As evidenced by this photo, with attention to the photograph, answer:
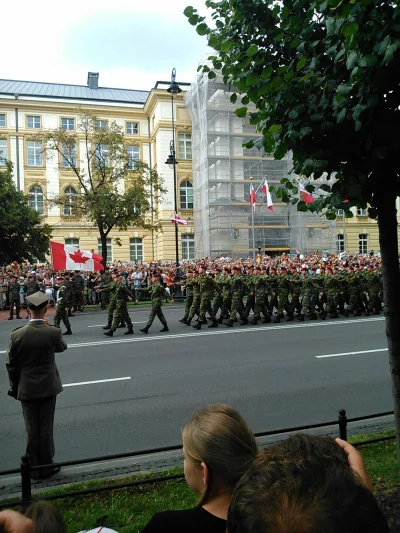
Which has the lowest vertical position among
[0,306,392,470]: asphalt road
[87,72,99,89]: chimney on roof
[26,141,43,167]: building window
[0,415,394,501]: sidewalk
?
[0,415,394,501]: sidewalk

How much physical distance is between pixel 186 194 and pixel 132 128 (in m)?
9.17

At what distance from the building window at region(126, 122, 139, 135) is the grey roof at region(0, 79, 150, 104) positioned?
227 centimetres

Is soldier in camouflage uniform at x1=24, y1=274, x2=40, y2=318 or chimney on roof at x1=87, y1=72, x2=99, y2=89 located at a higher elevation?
chimney on roof at x1=87, y1=72, x2=99, y2=89

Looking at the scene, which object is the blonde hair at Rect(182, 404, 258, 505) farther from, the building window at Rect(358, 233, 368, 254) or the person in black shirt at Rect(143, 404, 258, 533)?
the building window at Rect(358, 233, 368, 254)

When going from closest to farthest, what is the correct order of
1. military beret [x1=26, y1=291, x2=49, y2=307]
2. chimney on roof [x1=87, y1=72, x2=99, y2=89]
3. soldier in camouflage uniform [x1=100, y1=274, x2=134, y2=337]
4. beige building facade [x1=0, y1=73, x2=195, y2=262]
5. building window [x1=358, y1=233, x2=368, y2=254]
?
military beret [x1=26, y1=291, x2=49, y2=307] → soldier in camouflage uniform [x1=100, y1=274, x2=134, y2=337] → beige building facade [x1=0, y1=73, x2=195, y2=262] → building window [x1=358, y1=233, x2=368, y2=254] → chimney on roof [x1=87, y1=72, x2=99, y2=89]

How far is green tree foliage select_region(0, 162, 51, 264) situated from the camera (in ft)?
89.9

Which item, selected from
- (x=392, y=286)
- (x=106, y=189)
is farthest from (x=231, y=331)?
(x=106, y=189)

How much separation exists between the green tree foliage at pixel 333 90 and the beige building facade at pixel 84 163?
131 ft

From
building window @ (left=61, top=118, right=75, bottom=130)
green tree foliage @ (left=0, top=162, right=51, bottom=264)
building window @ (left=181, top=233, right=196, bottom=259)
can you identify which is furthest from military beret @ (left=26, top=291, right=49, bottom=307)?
building window @ (left=61, top=118, right=75, bottom=130)

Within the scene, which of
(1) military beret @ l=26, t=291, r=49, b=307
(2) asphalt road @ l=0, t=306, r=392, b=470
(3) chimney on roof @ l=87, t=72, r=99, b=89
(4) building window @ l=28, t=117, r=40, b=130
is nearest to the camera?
(1) military beret @ l=26, t=291, r=49, b=307

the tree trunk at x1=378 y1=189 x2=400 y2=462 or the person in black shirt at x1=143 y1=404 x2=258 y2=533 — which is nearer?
the person in black shirt at x1=143 y1=404 x2=258 y2=533

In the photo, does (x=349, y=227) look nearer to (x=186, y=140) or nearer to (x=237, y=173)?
(x=237, y=173)

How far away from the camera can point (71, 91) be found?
53.1m

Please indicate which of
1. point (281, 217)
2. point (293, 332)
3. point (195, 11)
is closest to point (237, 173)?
point (281, 217)
